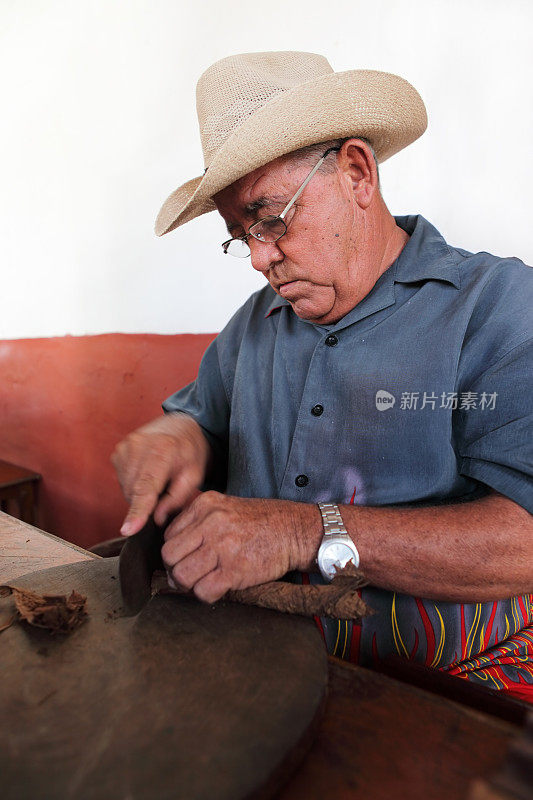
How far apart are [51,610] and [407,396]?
0.79 m

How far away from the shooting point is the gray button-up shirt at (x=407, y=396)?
3.62 ft

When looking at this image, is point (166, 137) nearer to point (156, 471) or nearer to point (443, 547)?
point (156, 471)

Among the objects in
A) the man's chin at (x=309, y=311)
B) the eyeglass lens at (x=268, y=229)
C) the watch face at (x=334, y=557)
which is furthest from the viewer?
the man's chin at (x=309, y=311)

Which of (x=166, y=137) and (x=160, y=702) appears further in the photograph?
(x=166, y=137)

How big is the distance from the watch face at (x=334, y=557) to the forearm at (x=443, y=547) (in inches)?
0.8

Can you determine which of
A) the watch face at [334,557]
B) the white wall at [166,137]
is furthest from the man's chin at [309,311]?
the white wall at [166,137]

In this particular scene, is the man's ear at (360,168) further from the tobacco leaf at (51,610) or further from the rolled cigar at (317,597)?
the tobacco leaf at (51,610)

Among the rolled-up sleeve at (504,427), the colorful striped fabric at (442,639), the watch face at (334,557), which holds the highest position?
the rolled-up sleeve at (504,427)

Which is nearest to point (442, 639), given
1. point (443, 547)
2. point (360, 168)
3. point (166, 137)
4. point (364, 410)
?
point (443, 547)

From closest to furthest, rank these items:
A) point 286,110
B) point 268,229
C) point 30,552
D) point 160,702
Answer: point 160,702, point 286,110, point 268,229, point 30,552

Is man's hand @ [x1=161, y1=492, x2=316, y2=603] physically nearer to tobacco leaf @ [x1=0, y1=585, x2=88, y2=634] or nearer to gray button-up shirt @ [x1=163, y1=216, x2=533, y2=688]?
tobacco leaf @ [x1=0, y1=585, x2=88, y2=634]

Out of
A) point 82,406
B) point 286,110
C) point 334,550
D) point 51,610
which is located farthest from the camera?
point 82,406

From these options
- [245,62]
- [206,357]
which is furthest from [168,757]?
[245,62]

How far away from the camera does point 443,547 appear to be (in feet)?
3.30
